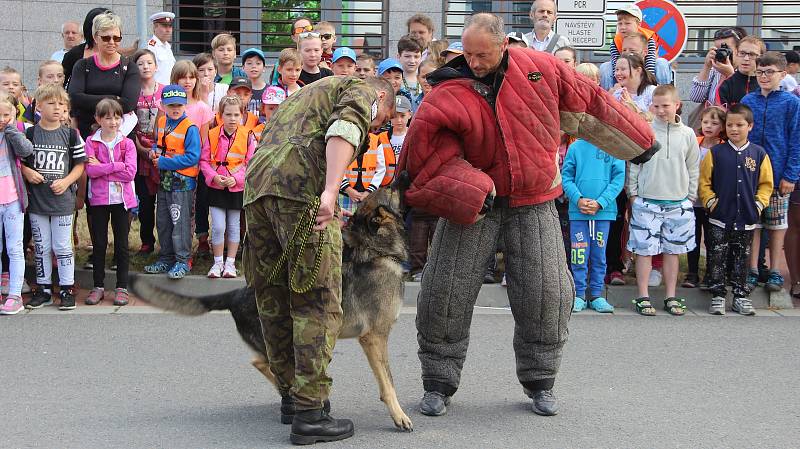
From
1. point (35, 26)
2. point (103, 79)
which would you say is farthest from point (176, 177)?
point (35, 26)

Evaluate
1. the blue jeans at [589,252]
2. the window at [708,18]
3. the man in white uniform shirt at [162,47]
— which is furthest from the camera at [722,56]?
the man in white uniform shirt at [162,47]

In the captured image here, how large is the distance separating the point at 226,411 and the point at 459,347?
131cm

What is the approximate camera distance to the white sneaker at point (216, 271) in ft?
27.2

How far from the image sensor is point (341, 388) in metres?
5.62

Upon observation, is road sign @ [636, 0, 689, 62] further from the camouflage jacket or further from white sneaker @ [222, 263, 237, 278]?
the camouflage jacket

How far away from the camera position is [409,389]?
5625mm

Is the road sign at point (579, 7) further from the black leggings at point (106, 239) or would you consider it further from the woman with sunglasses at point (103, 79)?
the black leggings at point (106, 239)

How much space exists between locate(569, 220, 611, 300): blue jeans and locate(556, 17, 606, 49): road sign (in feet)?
8.11

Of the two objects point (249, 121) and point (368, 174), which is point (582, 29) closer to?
point (368, 174)

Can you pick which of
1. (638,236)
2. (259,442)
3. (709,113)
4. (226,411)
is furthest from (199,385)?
(709,113)

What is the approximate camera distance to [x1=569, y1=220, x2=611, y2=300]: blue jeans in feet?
26.0

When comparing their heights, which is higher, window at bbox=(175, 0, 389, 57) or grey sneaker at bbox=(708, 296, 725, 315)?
window at bbox=(175, 0, 389, 57)

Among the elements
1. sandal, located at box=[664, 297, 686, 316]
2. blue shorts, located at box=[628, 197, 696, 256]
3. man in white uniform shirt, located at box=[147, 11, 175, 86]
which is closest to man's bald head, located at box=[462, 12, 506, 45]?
blue shorts, located at box=[628, 197, 696, 256]

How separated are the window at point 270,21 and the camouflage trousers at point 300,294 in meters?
10.3
